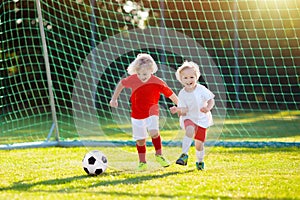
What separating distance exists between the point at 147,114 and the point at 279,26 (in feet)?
24.5

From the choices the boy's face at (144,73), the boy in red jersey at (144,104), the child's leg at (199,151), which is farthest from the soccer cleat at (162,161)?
the boy's face at (144,73)

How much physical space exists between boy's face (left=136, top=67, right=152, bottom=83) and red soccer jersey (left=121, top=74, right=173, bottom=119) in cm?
3

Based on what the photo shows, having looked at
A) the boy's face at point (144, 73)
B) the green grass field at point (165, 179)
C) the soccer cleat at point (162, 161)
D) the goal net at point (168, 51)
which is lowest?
the green grass field at point (165, 179)

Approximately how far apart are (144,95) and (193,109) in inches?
15.5

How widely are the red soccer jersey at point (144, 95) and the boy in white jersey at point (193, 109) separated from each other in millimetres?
188

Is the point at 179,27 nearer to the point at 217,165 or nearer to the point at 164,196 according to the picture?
the point at 217,165

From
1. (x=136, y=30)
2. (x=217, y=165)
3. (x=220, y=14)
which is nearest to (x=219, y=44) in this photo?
(x=220, y=14)

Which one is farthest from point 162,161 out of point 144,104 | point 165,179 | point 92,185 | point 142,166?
point 92,185

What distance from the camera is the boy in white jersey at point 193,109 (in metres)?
4.79

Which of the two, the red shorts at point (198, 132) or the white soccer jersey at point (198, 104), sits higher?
the white soccer jersey at point (198, 104)

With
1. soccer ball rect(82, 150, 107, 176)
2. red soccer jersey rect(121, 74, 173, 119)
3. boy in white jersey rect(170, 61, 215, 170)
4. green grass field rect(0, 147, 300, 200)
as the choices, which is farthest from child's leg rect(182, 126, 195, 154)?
soccer ball rect(82, 150, 107, 176)

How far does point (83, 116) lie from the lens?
34.5ft

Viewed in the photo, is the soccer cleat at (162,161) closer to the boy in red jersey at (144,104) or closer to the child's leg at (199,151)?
the boy in red jersey at (144,104)

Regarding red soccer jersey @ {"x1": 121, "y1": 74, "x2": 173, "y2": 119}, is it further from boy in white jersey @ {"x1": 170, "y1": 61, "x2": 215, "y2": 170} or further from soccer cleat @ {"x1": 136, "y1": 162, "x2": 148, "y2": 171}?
soccer cleat @ {"x1": 136, "y1": 162, "x2": 148, "y2": 171}
